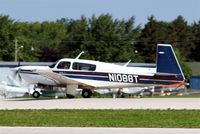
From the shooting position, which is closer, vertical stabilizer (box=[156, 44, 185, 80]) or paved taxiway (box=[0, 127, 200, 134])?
paved taxiway (box=[0, 127, 200, 134])

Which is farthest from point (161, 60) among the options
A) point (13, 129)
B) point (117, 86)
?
point (13, 129)

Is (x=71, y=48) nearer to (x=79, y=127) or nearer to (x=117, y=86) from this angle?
(x=117, y=86)

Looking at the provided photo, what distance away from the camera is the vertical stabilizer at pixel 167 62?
3334 cm

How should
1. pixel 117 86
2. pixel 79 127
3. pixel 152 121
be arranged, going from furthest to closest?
pixel 117 86, pixel 152 121, pixel 79 127

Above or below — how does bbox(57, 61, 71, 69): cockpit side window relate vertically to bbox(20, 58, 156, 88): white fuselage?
above

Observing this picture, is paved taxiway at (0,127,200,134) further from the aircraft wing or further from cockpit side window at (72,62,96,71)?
cockpit side window at (72,62,96,71)

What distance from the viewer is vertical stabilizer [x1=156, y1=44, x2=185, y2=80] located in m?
33.3

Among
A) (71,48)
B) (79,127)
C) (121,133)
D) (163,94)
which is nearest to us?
(121,133)

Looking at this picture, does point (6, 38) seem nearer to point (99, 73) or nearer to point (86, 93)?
point (86, 93)

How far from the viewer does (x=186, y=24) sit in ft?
415

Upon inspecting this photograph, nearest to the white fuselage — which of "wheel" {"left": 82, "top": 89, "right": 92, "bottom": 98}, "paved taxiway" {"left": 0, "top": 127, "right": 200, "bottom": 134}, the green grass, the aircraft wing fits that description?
the aircraft wing

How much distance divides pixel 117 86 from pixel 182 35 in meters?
89.7

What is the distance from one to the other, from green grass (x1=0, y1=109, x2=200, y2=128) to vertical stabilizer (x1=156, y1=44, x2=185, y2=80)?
1361 cm

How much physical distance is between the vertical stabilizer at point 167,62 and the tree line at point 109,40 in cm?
5117
